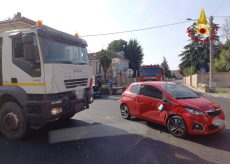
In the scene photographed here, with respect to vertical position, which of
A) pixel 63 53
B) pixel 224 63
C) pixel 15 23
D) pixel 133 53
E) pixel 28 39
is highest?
pixel 133 53

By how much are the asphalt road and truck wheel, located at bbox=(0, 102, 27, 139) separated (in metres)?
0.21

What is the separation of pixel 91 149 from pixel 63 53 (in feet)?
8.83

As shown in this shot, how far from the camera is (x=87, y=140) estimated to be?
533cm

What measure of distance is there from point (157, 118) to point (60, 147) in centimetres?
301

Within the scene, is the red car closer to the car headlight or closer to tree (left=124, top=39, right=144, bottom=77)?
the car headlight

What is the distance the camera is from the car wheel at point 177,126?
5332mm

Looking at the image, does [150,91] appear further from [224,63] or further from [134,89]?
[224,63]

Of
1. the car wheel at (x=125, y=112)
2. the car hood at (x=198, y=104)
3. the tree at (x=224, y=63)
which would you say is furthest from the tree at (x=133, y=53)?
the car hood at (x=198, y=104)

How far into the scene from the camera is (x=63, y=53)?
216 inches

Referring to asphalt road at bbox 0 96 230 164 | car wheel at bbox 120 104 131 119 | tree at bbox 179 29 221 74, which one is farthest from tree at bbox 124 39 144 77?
asphalt road at bbox 0 96 230 164

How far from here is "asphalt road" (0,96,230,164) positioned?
414cm

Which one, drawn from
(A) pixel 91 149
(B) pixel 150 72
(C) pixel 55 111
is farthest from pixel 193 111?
(B) pixel 150 72

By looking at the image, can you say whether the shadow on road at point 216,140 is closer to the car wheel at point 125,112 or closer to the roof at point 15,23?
the car wheel at point 125,112

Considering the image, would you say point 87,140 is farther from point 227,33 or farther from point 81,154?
point 227,33
